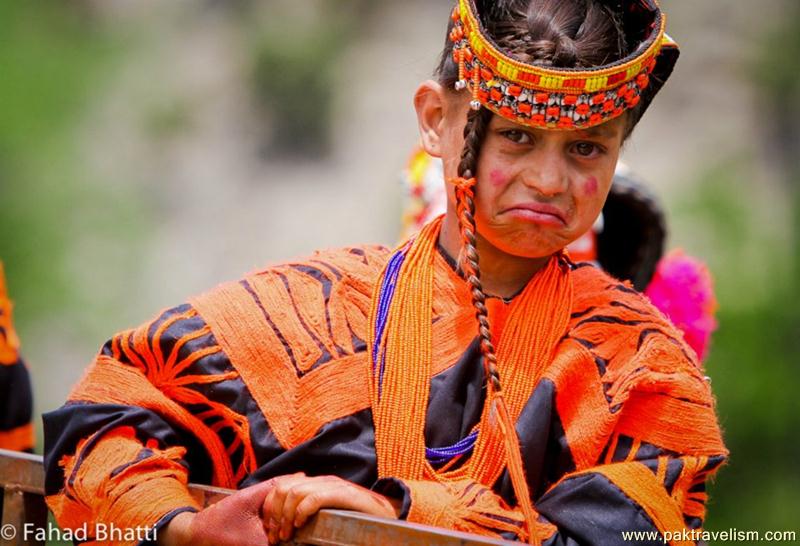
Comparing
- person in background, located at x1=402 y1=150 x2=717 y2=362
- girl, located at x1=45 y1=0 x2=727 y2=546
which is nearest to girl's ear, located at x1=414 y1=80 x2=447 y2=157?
girl, located at x1=45 y1=0 x2=727 y2=546

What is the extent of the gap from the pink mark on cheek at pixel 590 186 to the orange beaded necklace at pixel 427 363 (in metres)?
0.18

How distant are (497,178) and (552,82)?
0.58 feet

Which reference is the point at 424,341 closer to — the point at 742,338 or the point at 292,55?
the point at 742,338

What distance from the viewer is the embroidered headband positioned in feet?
6.18

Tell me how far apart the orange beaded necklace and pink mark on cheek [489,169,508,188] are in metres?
0.20

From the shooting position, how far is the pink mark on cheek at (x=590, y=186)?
1.96 meters

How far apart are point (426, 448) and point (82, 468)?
1.76 ft

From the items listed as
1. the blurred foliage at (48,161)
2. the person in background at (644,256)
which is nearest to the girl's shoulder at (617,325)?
the person in background at (644,256)

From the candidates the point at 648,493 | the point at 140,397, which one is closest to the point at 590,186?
the point at 648,493

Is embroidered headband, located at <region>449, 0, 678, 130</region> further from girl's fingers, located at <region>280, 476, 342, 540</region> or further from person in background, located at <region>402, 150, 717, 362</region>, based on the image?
person in background, located at <region>402, 150, 717, 362</region>

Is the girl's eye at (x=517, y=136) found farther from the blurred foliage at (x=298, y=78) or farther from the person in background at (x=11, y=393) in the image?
the blurred foliage at (x=298, y=78)

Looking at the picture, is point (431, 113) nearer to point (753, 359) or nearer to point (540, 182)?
point (540, 182)

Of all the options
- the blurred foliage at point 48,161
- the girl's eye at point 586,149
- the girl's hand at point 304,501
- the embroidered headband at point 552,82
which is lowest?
the blurred foliage at point 48,161

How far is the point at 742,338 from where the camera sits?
673cm
